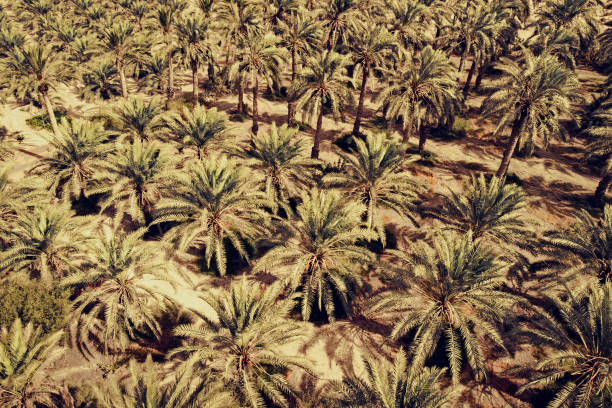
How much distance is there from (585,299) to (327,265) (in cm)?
1352

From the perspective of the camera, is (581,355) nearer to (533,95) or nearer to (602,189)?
(533,95)

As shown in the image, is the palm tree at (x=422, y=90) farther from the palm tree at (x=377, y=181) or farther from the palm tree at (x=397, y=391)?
the palm tree at (x=397, y=391)

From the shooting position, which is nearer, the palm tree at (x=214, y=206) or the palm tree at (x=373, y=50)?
the palm tree at (x=214, y=206)

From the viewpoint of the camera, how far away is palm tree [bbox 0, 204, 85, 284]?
17.8 m

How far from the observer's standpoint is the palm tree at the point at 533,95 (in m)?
23.2

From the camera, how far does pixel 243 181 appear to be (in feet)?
68.7

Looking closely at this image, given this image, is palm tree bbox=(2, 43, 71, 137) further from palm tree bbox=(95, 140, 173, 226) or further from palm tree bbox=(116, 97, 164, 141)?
palm tree bbox=(95, 140, 173, 226)

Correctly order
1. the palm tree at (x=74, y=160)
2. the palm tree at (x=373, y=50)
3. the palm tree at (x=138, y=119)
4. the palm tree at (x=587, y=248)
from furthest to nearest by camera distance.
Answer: the palm tree at (x=373, y=50), the palm tree at (x=138, y=119), the palm tree at (x=74, y=160), the palm tree at (x=587, y=248)

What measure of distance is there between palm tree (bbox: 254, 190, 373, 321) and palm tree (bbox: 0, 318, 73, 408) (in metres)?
9.57

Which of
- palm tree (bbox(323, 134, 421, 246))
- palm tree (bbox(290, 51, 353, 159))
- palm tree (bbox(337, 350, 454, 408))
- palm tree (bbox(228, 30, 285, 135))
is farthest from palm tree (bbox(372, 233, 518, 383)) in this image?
palm tree (bbox(228, 30, 285, 135))

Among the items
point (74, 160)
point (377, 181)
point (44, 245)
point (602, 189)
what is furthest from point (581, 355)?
point (74, 160)

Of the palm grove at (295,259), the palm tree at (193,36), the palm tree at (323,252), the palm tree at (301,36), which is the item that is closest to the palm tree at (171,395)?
the palm grove at (295,259)

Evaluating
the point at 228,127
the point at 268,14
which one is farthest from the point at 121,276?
the point at 268,14

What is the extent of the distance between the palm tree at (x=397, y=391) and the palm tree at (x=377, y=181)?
359 inches
